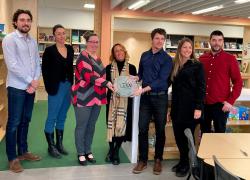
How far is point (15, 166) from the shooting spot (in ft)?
11.1

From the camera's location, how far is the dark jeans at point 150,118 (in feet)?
11.0

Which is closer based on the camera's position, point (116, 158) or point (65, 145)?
point (116, 158)

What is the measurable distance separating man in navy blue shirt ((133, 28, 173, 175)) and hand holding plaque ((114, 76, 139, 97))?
74mm

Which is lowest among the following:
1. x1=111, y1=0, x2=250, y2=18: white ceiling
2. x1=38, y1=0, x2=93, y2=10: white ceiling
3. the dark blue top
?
the dark blue top

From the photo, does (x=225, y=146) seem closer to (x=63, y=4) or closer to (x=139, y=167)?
(x=139, y=167)

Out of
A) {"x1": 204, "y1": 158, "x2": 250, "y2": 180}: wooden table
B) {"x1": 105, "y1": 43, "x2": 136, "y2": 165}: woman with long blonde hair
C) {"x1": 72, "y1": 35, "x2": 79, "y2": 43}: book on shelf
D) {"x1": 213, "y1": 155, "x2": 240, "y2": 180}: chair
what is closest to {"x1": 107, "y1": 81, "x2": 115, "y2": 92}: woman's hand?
{"x1": 105, "y1": 43, "x2": 136, "y2": 165}: woman with long blonde hair

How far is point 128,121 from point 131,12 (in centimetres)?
569

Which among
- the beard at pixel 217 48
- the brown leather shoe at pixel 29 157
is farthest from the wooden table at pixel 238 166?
the brown leather shoe at pixel 29 157

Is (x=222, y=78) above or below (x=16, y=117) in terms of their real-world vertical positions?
above

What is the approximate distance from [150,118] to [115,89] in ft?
1.78

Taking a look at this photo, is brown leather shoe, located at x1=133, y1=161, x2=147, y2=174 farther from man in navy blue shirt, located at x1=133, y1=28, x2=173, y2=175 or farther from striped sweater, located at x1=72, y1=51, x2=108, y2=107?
striped sweater, located at x1=72, y1=51, x2=108, y2=107

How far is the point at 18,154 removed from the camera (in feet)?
12.1

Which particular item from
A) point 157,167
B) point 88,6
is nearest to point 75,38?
point 88,6

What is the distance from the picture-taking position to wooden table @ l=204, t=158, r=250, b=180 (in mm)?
1851
